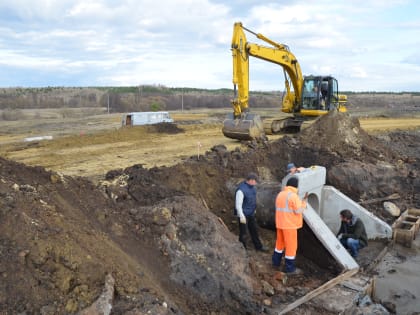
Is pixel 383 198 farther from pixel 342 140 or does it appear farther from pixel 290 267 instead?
pixel 290 267

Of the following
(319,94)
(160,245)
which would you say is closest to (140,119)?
(319,94)

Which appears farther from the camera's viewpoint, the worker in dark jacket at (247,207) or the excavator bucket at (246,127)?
the excavator bucket at (246,127)

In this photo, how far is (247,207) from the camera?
7.50 m

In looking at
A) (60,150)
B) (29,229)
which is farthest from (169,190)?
(60,150)

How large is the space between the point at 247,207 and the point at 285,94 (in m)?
12.0

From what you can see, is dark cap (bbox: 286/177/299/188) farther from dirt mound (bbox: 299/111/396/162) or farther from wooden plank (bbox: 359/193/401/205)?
dirt mound (bbox: 299/111/396/162)

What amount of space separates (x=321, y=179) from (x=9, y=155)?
10.7 m

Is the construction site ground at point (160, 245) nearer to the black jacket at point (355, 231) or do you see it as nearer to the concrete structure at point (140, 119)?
the black jacket at point (355, 231)

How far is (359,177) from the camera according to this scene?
11.4m

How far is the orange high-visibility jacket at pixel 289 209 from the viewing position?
263 inches

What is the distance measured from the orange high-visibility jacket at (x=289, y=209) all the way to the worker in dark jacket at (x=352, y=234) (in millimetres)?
1391

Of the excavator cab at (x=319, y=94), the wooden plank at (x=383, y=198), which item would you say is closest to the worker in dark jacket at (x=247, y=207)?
the wooden plank at (x=383, y=198)

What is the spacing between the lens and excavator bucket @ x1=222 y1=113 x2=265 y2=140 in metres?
14.8

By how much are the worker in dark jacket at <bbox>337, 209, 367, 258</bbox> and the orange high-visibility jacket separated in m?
1.39
